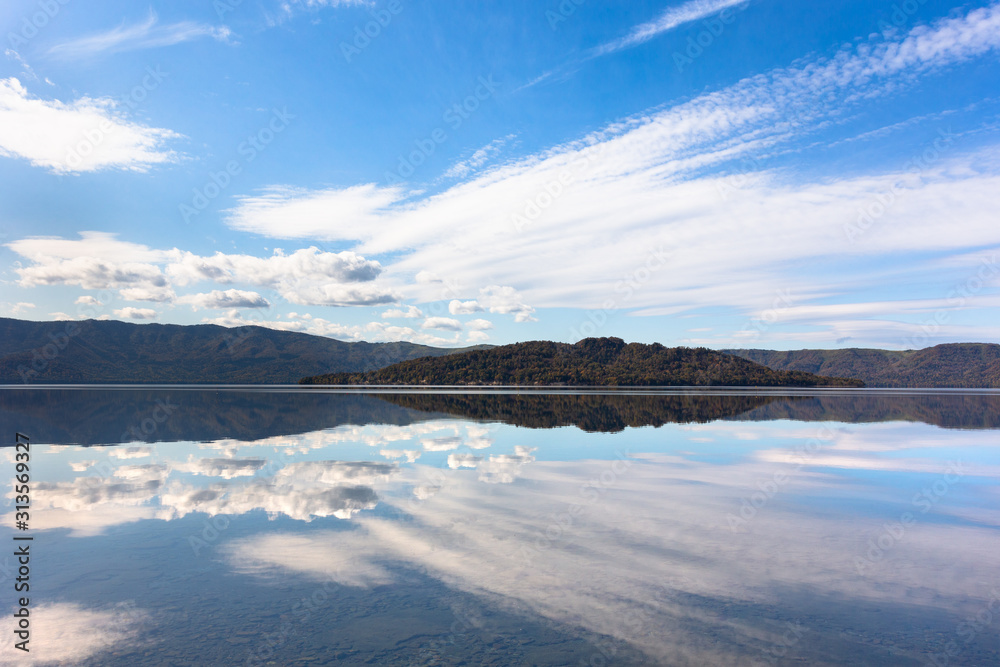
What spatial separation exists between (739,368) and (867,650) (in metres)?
201

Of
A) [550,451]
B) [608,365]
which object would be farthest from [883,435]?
[608,365]

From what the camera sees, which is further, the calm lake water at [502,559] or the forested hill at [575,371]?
the forested hill at [575,371]

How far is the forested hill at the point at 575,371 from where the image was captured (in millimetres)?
170250

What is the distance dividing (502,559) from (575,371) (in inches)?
6601

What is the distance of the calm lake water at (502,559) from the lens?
7797 mm

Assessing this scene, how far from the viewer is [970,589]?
32.8 ft

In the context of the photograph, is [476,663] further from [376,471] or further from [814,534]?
[376,471]

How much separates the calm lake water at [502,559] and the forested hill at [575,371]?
464 feet

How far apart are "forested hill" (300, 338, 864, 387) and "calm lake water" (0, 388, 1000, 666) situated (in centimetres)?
14137

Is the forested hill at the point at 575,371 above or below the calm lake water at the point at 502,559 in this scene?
above

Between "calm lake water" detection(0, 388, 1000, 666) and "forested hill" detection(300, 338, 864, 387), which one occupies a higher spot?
"forested hill" detection(300, 338, 864, 387)

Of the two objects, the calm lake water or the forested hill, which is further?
the forested hill

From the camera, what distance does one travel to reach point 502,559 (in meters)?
11.1

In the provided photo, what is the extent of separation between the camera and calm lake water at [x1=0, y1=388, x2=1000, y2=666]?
7.80 metres
